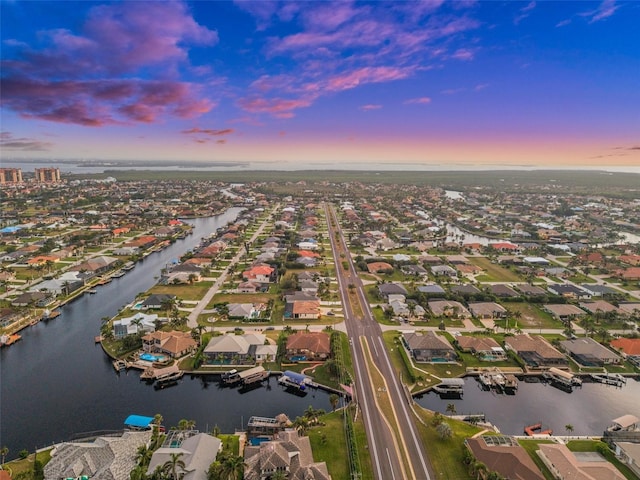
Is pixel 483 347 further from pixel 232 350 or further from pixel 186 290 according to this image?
pixel 186 290

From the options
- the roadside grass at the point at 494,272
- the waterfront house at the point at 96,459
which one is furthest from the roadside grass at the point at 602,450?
the roadside grass at the point at 494,272

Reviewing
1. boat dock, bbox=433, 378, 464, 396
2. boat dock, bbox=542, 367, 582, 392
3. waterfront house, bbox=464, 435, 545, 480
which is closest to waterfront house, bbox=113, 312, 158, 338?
boat dock, bbox=433, 378, 464, 396

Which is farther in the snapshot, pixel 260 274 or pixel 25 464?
pixel 260 274

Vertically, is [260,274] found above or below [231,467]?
above

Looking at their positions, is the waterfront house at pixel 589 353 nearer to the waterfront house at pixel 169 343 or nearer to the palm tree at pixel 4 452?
the waterfront house at pixel 169 343

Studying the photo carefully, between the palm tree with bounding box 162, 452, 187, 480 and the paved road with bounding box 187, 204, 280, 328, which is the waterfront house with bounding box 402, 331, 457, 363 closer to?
the palm tree with bounding box 162, 452, 187, 480

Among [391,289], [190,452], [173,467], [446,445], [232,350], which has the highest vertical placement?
[391,289]

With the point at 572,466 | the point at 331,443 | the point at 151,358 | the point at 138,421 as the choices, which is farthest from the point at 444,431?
the point at 151,358

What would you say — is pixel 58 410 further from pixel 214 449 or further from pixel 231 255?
pixel 231 255
